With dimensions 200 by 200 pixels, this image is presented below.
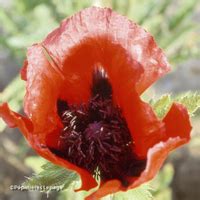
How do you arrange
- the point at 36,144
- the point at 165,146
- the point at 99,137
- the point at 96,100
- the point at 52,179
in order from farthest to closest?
the point at 96,100 < the point at 99,137 < the point at 52,179 < the point at 36,144 < the point at 165,146

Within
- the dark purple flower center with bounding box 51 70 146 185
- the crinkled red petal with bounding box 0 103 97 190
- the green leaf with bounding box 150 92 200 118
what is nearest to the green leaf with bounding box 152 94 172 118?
the green leaf with bounding box 150 92 200 118

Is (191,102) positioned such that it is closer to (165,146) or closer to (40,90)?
(165,146)

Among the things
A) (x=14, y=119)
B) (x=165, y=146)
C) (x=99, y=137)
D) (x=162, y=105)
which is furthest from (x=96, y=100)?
(x=165, y=146)

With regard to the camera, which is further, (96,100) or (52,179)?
(96,100)

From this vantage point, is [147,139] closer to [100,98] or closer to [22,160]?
[100,98]

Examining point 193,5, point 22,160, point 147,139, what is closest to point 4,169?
point 22,160

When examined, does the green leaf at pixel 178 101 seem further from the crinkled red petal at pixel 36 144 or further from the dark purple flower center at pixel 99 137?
the crinkled red petal at pixel 36 144

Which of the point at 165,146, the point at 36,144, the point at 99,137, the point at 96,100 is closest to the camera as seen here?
the point at 165,146
